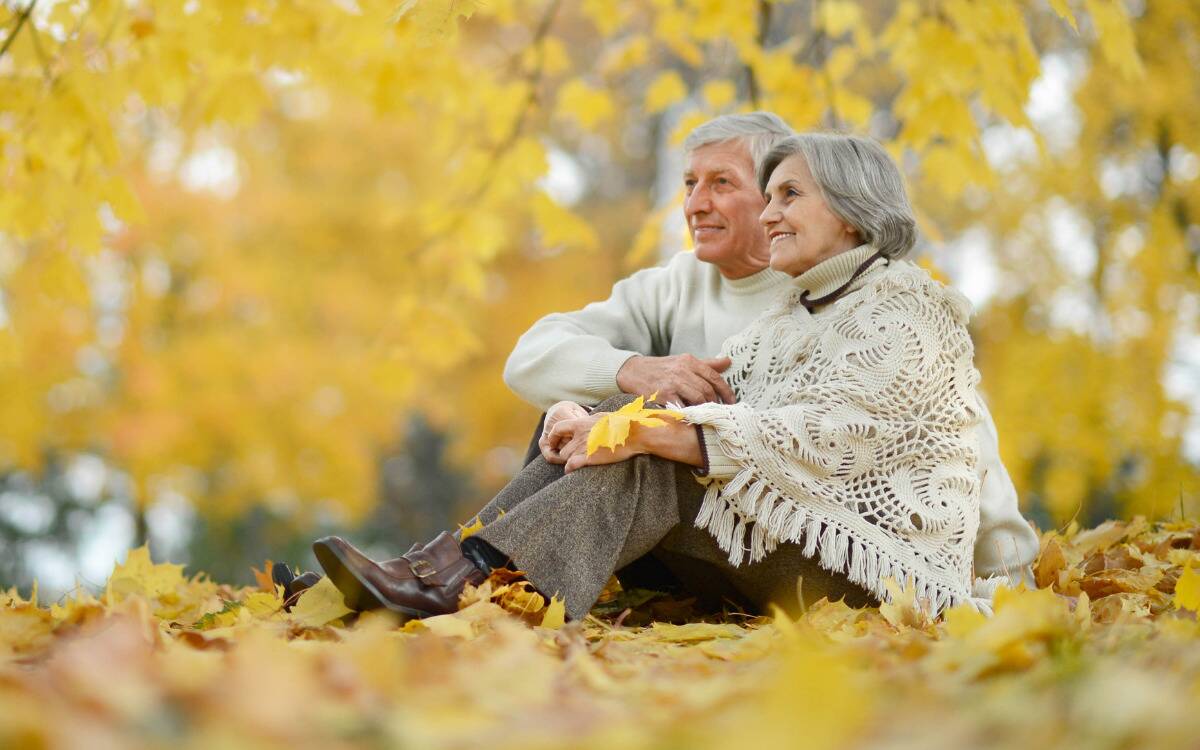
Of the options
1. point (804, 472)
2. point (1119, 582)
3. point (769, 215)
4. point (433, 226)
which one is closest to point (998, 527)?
point (1119, 582)

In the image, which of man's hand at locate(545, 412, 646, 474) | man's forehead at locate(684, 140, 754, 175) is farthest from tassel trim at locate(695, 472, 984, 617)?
man's forehead at locate(684, 140, 754, 175)

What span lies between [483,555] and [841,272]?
43.4 inches

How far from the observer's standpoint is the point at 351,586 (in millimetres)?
2318

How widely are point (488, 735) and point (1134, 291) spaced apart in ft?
24.7

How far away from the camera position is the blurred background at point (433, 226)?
406cm

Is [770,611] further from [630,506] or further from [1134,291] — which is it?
[1134,291]

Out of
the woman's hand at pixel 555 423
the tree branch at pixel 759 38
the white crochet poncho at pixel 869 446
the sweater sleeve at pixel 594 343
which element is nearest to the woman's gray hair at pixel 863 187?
the white crochet poncho at pixel 869 446

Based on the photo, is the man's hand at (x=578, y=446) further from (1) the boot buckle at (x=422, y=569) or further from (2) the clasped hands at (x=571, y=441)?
(1) the boot buckle at (x=422, y=569)

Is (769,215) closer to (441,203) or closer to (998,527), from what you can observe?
(998,527)

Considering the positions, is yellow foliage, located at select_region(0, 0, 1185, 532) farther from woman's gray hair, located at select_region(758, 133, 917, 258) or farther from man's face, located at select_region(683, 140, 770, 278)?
man's face, located at select_region(683, 140, 770, 278)

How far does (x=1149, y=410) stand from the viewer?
731 cm

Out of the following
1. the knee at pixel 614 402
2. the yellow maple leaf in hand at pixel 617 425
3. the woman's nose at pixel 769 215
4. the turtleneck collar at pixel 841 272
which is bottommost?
the yellow maple leaf in hand at pixel 617 425

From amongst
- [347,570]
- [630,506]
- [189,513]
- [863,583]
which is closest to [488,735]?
[347,570]

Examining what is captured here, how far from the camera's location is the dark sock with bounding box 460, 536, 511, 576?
2445 millimetres
